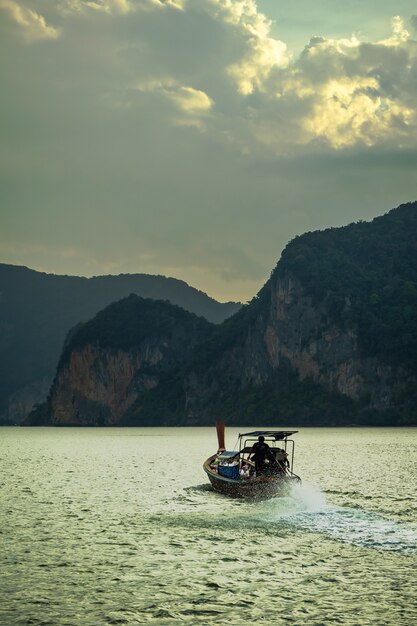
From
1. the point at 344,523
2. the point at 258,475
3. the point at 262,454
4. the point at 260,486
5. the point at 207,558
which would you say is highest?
the point at 262,454

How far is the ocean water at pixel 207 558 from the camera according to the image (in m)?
23.8

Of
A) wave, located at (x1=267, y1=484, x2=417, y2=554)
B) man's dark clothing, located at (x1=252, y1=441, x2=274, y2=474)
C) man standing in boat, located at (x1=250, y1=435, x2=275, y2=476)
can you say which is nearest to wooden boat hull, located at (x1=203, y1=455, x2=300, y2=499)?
wave, located at (x1=267, y1=484, x2=417, y2=554)

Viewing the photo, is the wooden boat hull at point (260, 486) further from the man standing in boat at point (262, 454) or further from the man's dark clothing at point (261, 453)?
the man's dark clothing at point (261, 453)

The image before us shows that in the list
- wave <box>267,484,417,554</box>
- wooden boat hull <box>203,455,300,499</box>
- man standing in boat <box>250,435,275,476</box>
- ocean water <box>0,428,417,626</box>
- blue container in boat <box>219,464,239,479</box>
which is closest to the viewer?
ocean water <box>0,428,417,626</box>

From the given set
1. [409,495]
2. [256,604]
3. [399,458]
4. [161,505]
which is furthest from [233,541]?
[399,458]

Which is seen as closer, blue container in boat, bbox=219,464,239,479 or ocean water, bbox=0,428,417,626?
ocean water, bbox=0,428,417,626

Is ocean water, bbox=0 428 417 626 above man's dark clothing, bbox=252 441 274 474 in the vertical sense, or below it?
below

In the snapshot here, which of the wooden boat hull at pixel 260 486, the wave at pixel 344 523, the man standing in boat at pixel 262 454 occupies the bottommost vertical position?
the wave at pixel 344 523

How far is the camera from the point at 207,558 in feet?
105

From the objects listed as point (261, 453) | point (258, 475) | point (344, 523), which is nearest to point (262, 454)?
point (261, 453)

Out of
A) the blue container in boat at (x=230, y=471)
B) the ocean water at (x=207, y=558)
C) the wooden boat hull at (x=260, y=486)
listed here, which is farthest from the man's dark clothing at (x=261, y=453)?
the blue container in boat at (x=230, y=471)

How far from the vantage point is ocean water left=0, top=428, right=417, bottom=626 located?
78.1 feet

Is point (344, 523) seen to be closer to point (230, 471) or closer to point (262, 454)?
point (262, 454)

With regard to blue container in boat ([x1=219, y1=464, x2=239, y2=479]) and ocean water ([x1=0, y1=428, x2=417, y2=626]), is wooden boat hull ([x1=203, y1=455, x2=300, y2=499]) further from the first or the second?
ocean water ([x1=0, y1=428, x2=417, y2=626])
